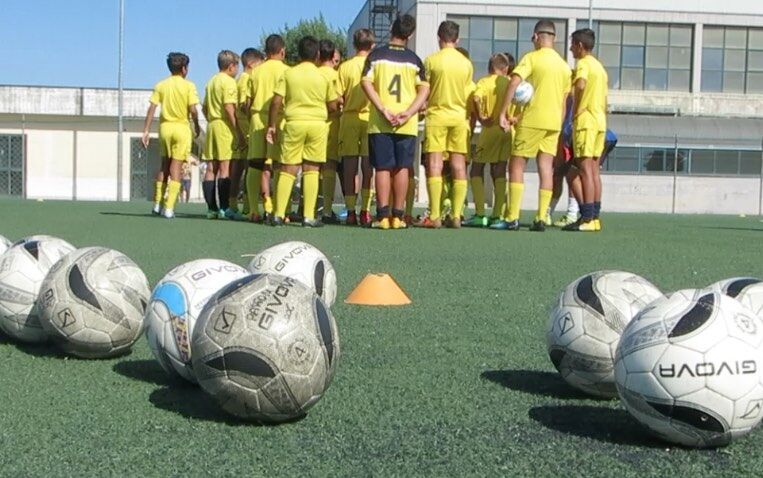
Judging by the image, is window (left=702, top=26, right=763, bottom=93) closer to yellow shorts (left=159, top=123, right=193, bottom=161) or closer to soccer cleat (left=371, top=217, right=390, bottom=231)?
yellow shorts (left=159, top=123, right=193, bottom=161)

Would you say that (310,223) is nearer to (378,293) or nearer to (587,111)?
(587,111)

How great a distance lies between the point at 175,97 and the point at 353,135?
10.0 ft

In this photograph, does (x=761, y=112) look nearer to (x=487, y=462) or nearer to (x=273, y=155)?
(x=273, y=155)

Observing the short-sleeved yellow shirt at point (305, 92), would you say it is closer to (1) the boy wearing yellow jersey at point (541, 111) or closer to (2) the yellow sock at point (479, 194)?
(1) the boy wearing yellow jersey at point (541, 111)

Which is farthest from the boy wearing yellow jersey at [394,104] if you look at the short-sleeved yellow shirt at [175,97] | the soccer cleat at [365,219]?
the short-sleeved yellow shirt at [175,97]

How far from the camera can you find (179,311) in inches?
168

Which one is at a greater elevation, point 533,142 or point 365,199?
point 533,142

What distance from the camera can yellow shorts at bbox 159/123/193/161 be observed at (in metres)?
Answer: 15.1

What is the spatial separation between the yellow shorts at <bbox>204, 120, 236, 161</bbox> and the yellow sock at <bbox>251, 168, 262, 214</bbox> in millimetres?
756

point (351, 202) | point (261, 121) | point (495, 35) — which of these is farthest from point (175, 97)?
point (495, 35)

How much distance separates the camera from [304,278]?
19.2 feet

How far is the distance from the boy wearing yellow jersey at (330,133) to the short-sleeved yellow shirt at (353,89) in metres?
0.11

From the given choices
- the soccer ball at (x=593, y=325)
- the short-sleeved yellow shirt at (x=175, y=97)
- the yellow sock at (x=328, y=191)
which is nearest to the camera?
the soccer ball at (x=593, y=325)

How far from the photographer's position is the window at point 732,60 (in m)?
46.4
